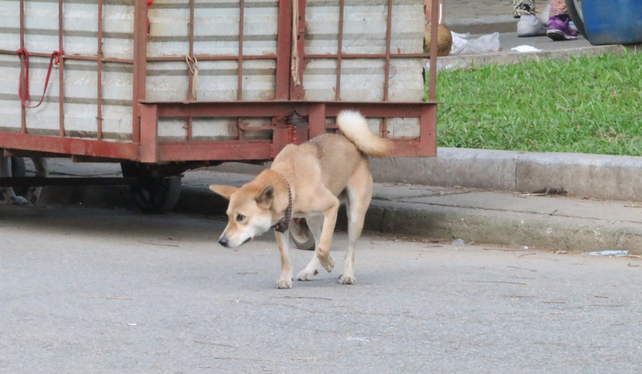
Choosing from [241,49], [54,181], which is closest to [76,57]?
[241,49]

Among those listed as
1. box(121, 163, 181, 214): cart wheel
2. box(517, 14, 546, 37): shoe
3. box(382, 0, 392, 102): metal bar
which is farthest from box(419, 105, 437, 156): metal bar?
box(517, 14, 546, 37): shoe

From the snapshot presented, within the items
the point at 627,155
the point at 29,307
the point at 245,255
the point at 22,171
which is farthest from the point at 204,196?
the point at 29,307

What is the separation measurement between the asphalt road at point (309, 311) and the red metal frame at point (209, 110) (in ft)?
2.26

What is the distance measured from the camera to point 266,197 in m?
5.41

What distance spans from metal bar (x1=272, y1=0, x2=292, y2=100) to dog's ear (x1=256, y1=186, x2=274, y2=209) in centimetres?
167

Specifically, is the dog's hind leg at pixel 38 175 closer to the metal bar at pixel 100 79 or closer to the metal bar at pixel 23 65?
the metal bar at pixel 23 65

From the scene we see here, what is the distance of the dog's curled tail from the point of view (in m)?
6.30

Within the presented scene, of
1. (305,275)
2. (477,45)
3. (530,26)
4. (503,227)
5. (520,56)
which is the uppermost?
(530,26)

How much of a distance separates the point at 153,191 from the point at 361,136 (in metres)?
3.29

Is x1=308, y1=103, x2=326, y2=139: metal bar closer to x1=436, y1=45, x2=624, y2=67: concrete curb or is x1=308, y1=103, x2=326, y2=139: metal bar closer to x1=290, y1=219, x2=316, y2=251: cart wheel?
x1=290, y1=219, x2=316, y2=251: cart wheel

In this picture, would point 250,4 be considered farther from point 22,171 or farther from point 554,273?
point 22,171

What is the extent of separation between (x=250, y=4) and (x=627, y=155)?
359cm

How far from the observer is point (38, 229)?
25.6 feet

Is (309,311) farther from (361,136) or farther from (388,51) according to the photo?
(388,51)
